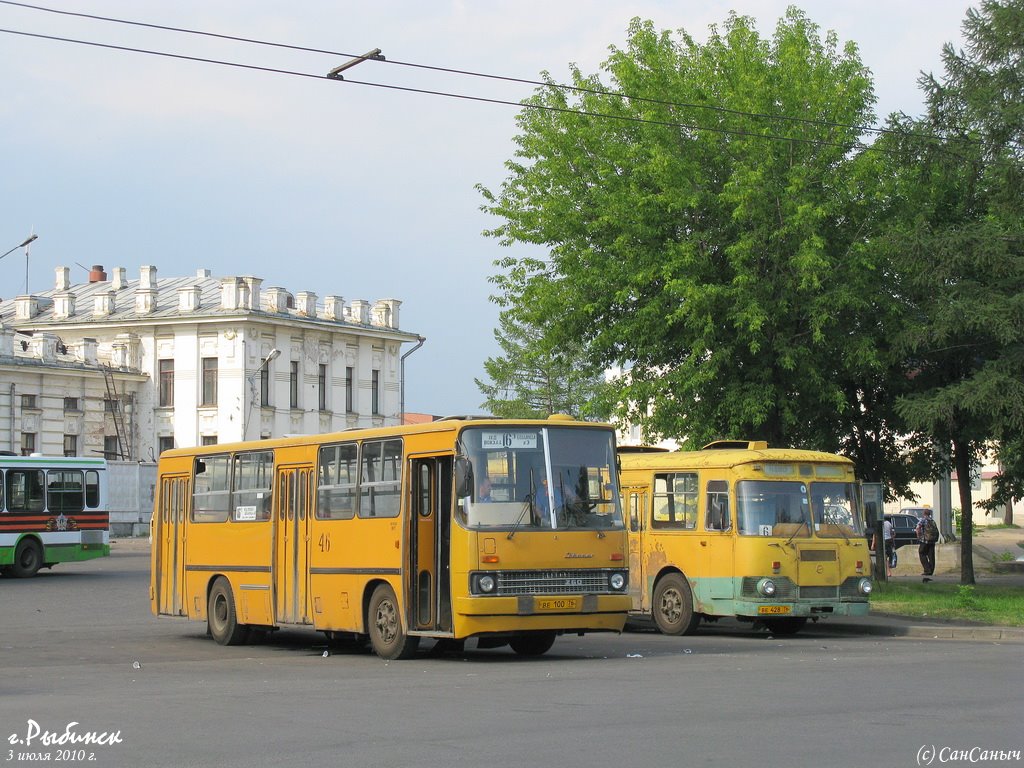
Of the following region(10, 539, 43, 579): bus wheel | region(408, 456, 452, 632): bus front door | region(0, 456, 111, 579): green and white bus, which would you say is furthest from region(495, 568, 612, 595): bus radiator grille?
region(10, 539, 43, 579): bus wheel

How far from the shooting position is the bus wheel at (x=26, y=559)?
127 feet

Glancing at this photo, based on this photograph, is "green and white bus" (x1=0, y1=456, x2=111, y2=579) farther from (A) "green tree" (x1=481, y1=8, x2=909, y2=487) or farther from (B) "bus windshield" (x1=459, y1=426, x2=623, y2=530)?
(B) "bus windshield" (x1=459, y1=426, x2=623, y2=530)

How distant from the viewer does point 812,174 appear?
1195 inches

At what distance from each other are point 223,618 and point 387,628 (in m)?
4.37

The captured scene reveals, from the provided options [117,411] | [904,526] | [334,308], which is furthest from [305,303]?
[904,526]

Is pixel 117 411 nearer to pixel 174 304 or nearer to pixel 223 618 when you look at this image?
pixel 174 304

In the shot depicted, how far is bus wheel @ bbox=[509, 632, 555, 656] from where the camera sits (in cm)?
1875

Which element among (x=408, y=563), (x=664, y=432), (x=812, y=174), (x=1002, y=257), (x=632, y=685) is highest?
(x=812, y=174)

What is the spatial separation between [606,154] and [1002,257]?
885 centimetres

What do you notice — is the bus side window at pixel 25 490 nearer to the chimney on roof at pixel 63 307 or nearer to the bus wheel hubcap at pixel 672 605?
the bus wheel hubcap at pixel 672 605

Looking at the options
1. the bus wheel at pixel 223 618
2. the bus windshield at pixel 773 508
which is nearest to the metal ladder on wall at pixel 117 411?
the bus wheel at pixel 223 618

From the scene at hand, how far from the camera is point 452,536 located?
1736 centimetres

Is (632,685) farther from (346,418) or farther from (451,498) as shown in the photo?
(346,418)

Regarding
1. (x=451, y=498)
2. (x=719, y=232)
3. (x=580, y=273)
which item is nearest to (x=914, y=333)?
(x=719, y=232)
